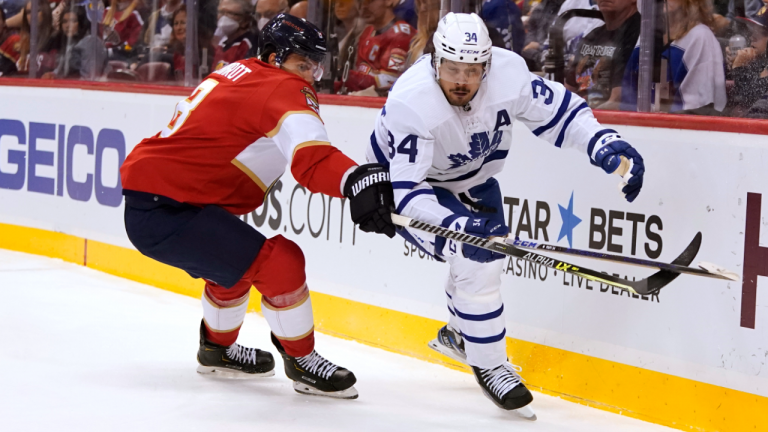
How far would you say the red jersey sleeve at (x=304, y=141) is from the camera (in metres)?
2.67

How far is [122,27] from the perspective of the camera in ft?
17.7

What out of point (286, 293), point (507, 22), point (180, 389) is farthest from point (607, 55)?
point (180, 389)

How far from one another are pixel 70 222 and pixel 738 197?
4007mm

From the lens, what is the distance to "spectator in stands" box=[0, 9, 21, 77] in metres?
5.91

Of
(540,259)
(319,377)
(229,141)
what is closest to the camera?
(540,259)

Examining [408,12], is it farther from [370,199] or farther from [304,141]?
[370,199]

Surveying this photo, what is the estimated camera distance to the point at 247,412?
2898mm

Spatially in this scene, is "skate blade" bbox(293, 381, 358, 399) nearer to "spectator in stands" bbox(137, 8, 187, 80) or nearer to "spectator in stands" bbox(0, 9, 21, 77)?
"spectator in stands" bbox(137, 8, 187, 80)

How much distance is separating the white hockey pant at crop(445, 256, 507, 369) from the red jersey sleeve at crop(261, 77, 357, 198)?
58 centimetres

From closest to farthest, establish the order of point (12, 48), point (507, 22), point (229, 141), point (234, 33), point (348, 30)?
point (229, 141)
point (507, 22)
point (348, 30)
point (234, 33)
point (12, 48)

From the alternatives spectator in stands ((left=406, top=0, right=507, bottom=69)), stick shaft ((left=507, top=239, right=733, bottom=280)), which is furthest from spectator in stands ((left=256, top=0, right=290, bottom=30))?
stick shaft ((left=507, top=239, right=733, bottom=280))

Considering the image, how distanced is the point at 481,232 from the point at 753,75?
102cm

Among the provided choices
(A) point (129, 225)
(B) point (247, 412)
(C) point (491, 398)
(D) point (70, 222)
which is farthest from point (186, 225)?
(D) point (70, 222)

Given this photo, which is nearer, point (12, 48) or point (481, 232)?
point (481, 232)
